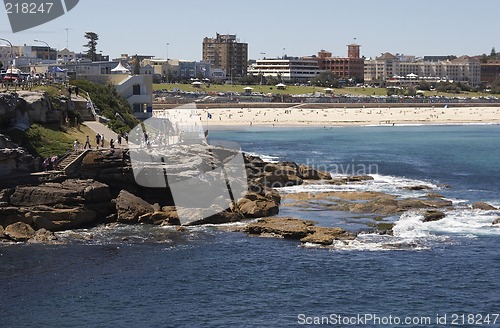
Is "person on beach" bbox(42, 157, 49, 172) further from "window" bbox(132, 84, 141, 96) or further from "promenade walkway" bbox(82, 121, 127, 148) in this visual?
"window" bbox(132, 84, 141, 96)

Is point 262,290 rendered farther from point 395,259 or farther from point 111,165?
point 111,165

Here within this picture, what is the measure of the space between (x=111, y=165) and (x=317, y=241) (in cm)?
1336

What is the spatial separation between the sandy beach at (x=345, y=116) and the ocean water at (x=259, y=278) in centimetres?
9417

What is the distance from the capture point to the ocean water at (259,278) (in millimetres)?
31312

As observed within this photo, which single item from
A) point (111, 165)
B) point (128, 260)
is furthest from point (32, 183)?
point (128, 260)

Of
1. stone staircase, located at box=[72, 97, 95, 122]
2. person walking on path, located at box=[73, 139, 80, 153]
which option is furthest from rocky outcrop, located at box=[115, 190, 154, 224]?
stone staircase, located at box=[72, 97, 95, 122]

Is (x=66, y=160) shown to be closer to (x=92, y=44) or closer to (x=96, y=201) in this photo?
(x=96, y=201)

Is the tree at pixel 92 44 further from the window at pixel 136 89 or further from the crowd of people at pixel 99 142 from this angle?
the crowd of people at pixel 99 142

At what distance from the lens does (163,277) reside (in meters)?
36.5

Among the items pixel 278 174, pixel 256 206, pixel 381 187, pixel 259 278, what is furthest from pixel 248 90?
pixel 259 278

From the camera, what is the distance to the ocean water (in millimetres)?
31312

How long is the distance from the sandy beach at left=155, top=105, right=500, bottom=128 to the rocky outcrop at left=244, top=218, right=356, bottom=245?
302 feet

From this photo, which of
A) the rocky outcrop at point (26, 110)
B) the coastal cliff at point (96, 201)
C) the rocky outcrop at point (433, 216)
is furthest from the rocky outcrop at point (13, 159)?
the rocky outcrop at point (433, 216)

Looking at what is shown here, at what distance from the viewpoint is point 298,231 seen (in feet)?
146
